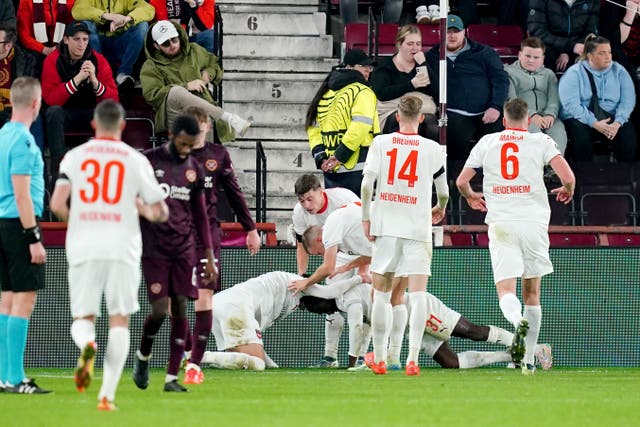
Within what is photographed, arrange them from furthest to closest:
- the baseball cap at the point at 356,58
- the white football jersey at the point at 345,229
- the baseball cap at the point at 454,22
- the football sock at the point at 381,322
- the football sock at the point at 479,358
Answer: the baseball cap at the point at 454,22 < the baseball cap at the point at 356,58 < the football sock at the point at 479,358 < the white football jersey at the point at 345,229 < the football sock at the point at 381,322

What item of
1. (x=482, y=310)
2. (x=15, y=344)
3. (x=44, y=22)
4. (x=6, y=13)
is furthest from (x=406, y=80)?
(x=15, y=344)

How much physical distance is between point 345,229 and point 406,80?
3.18 meters

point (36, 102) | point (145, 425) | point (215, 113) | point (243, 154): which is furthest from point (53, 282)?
point (145, 425)

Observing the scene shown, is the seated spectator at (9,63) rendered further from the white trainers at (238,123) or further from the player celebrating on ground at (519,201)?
the player celebrating on ground at (519,201)

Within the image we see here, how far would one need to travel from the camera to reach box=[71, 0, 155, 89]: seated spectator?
1691 centimetres

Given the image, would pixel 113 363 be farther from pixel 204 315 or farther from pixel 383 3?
pixel 383 3

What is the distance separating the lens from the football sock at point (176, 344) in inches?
395

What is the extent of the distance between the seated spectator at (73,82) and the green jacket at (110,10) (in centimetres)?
86

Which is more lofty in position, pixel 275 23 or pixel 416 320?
pixel 275 23

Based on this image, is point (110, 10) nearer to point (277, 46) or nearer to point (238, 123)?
point (277, 46)

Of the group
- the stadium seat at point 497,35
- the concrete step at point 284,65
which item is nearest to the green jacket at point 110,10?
the concrete step at point 284,65

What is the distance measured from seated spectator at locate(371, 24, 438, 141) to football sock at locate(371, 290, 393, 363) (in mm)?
3751

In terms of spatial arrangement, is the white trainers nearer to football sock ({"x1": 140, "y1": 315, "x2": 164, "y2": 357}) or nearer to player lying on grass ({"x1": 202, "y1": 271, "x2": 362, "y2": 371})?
player lying on grass ({"x1": 202, "y1": 271, "x2": 362, "y2": 371})

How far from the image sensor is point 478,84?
16391 millimetres
